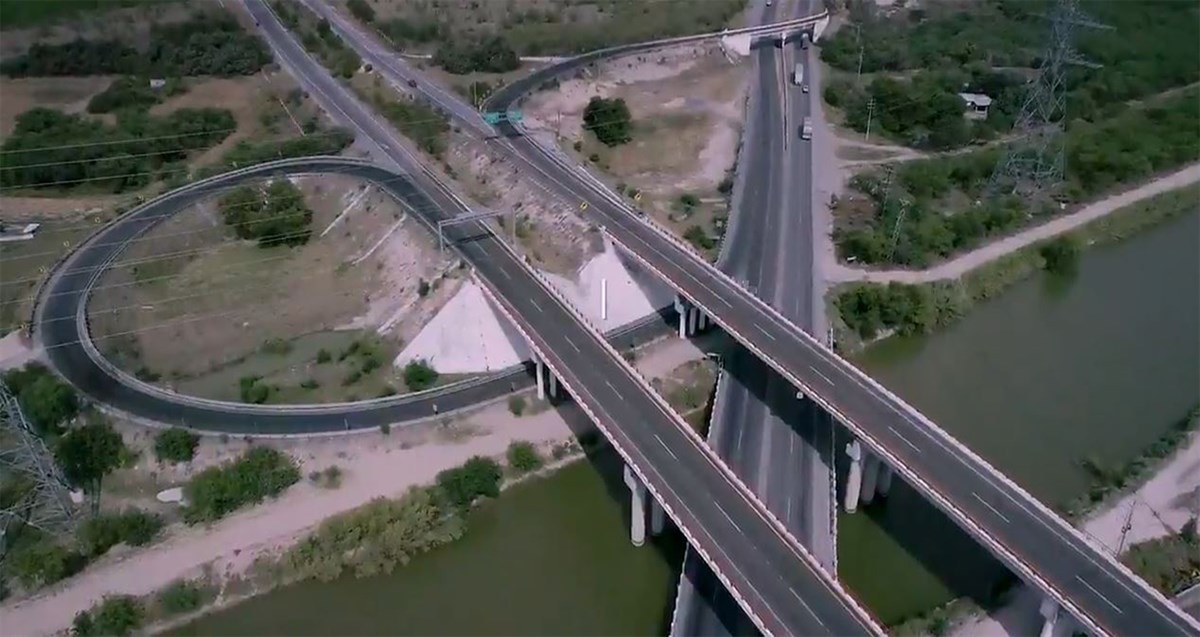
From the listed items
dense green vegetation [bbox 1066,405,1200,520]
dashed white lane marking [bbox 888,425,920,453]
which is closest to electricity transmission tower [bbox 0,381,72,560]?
dashed white lane marking [bbox 888,425,920,453]

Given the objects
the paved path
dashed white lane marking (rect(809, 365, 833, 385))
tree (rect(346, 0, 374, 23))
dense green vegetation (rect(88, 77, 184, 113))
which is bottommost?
the paved path

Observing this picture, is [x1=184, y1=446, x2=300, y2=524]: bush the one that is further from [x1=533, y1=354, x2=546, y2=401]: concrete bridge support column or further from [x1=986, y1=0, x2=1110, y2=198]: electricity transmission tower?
[x1=986, y1=0, x2=1110, y2=198]: electricity transmission tower

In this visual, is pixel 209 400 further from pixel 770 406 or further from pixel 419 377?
pixel 770 406

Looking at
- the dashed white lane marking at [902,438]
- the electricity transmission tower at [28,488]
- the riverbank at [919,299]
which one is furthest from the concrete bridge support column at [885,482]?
the electricity transmission tower at [28,488]

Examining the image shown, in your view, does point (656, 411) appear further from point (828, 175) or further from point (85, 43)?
point (85, 43)

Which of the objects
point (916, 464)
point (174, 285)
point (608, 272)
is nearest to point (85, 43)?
point (174, 285)

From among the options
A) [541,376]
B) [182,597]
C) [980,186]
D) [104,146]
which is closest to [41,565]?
[182,597]
